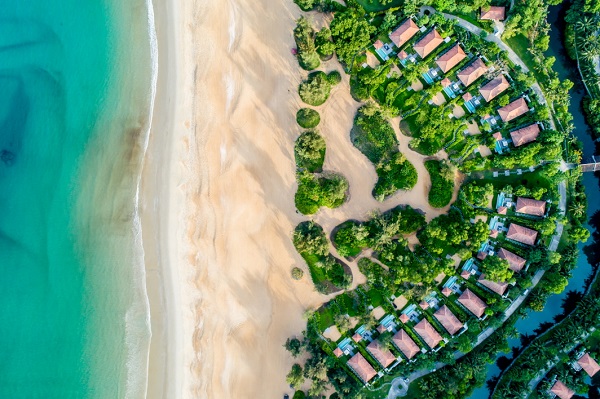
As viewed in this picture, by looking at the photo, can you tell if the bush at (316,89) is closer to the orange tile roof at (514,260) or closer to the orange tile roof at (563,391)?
the orange tile roof at (514,260)

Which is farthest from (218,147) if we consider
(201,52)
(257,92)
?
(201,52)

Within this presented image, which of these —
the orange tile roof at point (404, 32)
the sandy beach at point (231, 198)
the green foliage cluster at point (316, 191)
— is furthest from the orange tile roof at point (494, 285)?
the orange tile roof at point (404, 32)

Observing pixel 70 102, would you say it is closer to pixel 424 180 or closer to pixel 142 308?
pixel 142 308

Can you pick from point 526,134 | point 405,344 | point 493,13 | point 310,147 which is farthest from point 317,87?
point 405,344

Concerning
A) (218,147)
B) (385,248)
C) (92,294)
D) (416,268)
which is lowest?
(416,268)

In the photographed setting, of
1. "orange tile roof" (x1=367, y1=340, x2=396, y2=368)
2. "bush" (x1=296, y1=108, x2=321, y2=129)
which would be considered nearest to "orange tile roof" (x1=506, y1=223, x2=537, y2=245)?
"orange tile roof" (x1=367, y1=340, x2=396, y2=368)
